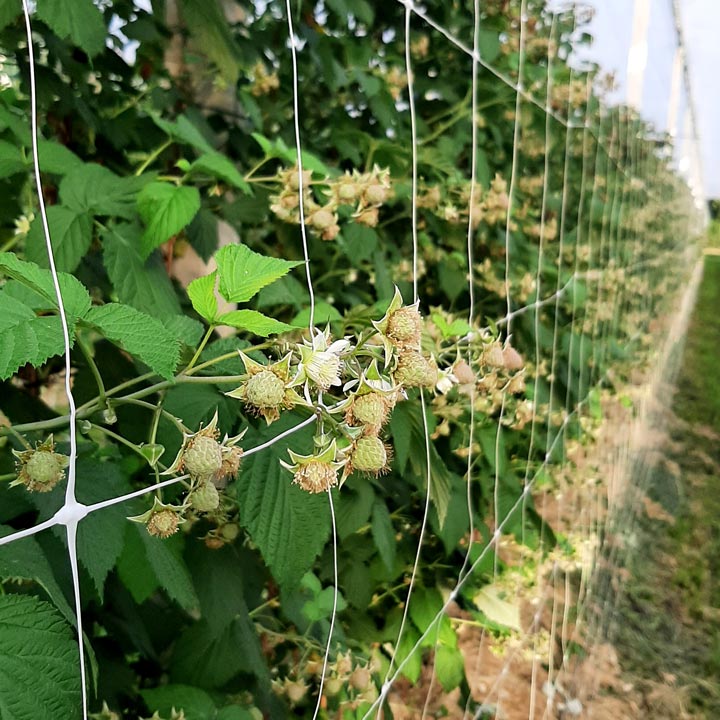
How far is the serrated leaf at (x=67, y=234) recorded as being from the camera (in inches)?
30.9

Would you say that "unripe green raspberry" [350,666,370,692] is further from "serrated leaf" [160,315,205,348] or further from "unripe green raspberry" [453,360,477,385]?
"serrated leaf" [160,315,205,348]

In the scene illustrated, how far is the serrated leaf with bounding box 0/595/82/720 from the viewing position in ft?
1.67

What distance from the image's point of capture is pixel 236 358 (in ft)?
2.17

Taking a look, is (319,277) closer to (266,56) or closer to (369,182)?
(369,182)

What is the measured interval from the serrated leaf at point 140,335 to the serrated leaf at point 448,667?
4.10ft

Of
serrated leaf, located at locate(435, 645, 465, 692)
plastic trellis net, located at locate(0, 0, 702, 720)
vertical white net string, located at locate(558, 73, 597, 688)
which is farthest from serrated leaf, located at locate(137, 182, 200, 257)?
vertical white net string, located at locate(558, 73, 597, 688)

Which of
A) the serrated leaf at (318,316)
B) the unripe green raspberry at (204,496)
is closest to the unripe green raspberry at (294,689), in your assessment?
the serrated leaf at (318,316)

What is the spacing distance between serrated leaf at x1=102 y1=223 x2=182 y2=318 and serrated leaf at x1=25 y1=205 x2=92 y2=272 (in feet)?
0.08

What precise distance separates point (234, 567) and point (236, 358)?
1.15ft

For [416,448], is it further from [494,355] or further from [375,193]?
[375,193]

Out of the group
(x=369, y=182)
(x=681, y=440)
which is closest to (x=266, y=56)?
(x=369, y=182)

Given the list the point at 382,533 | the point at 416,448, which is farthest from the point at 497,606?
the point at 416,448

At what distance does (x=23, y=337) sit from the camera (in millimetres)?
522

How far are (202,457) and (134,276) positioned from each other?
1.14 feet
